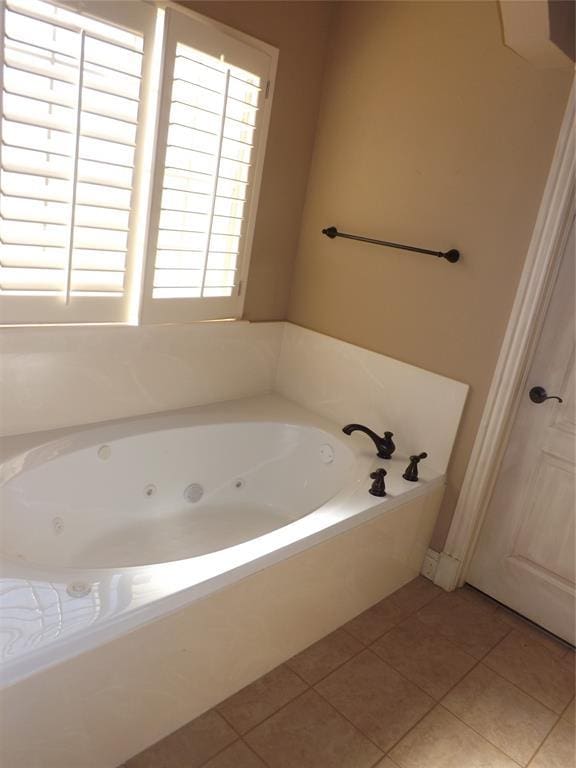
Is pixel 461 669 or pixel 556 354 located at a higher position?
pixel 556 354

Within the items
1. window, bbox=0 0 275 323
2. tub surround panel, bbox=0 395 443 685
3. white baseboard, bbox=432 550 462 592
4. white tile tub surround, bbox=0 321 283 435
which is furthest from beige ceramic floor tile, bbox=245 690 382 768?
window, bbox=0 0 275 323

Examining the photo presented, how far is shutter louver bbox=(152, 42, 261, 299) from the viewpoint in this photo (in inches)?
85.5

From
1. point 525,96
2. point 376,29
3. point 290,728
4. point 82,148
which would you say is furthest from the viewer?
point 376,29

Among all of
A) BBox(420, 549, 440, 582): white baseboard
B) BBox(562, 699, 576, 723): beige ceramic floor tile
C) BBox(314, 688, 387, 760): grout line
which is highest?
BBox(420, 549, 440, 582): white baseboard

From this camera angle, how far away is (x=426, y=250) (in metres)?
2.40

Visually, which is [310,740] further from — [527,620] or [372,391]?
[372,391]

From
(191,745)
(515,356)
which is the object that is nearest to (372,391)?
(515,356)

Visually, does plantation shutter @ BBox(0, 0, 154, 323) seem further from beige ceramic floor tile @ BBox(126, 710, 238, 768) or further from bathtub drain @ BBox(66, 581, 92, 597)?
beige ceramic floor tile @ BBox(126, 710, 238, 768)

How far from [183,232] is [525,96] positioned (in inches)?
52.7

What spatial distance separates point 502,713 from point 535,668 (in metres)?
0.31

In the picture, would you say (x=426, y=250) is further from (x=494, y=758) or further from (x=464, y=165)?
(x=494, y=758)

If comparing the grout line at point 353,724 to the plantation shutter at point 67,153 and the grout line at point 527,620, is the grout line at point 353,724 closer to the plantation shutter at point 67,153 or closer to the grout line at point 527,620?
the grout line at point 527,620

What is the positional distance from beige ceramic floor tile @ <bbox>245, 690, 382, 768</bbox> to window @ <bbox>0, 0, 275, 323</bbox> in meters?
1.46

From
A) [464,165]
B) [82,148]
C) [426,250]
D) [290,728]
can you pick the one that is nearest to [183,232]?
[82,148]
